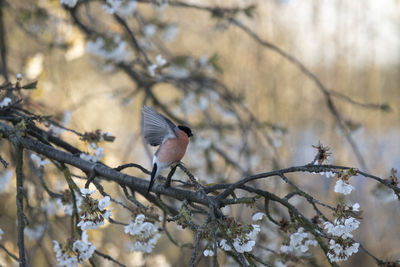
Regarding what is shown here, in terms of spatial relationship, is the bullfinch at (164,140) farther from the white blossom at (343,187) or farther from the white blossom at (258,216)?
the white blossom at (343,187)

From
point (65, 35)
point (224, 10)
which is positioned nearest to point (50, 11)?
point (65, 35)

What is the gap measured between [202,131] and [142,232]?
1.73 metres

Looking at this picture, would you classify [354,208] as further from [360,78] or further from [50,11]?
[360,78]

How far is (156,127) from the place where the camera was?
1.85 meters

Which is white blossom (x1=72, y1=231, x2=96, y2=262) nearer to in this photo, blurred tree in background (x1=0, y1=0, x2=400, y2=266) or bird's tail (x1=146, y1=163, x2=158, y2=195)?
blurred tree in background (x1=0, y1=0, x2=400, y2=266)

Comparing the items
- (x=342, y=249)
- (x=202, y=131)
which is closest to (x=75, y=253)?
(x=342, y=249)

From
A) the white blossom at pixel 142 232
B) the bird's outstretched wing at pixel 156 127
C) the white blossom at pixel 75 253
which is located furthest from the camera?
the bird's outstretched wing at pixel 156 127

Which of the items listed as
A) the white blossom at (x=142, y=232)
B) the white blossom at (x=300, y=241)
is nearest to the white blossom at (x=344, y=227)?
the white blossom at (x=300, y=241)

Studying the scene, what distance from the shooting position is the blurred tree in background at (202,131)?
158cm

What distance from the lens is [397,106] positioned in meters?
6.20

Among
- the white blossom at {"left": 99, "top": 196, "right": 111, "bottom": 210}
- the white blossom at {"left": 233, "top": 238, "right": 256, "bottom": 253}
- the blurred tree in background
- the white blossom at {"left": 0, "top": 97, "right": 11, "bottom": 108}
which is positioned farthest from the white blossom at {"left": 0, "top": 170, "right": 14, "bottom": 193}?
the white blossom at {"left": 233, "top": 238, "right": 256, "bottom": 253}

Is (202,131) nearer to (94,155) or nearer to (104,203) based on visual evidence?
(94,155)

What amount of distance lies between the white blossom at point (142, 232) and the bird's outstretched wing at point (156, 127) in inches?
14.6

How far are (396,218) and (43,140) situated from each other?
5170 mm
